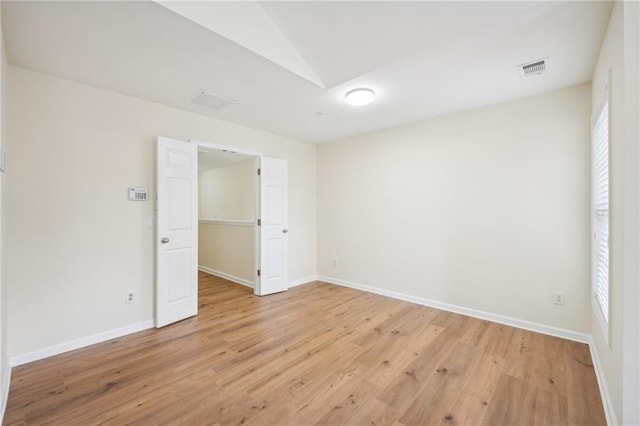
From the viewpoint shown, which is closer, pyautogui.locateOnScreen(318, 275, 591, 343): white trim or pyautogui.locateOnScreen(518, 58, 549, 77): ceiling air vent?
pyautogui.locateOnScreen(518, 58, 549, 77): ceiling air vent

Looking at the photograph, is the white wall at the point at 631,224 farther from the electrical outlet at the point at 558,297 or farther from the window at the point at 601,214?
the electrical outlet at the point at 558,297

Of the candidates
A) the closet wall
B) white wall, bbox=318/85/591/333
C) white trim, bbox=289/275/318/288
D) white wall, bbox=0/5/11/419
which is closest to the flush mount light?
white wall, bbox=318/85/591/333

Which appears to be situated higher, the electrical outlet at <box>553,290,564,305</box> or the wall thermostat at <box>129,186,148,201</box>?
the wall thermostat at <box>129,186,148,201</box>

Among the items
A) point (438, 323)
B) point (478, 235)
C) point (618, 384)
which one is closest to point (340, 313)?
point (438, 323)

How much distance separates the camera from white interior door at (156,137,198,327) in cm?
302

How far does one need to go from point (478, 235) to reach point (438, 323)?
1.15m

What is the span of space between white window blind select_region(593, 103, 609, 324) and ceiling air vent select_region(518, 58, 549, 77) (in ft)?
1.96

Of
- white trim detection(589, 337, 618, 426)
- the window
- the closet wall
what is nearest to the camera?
white trim detection(589, 337, 618, 426)

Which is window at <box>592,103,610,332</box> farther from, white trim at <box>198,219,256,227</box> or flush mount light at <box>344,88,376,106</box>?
white trim at <box>198,219,256,227</box>

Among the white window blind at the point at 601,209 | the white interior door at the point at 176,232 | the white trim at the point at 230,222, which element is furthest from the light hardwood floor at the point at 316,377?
the white trim at the point at 230,222

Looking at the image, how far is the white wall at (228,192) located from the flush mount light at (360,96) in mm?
2497

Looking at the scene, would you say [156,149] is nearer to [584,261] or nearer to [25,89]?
[25,89]

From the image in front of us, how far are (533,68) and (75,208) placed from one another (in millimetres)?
4364

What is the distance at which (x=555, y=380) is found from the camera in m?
2.04
